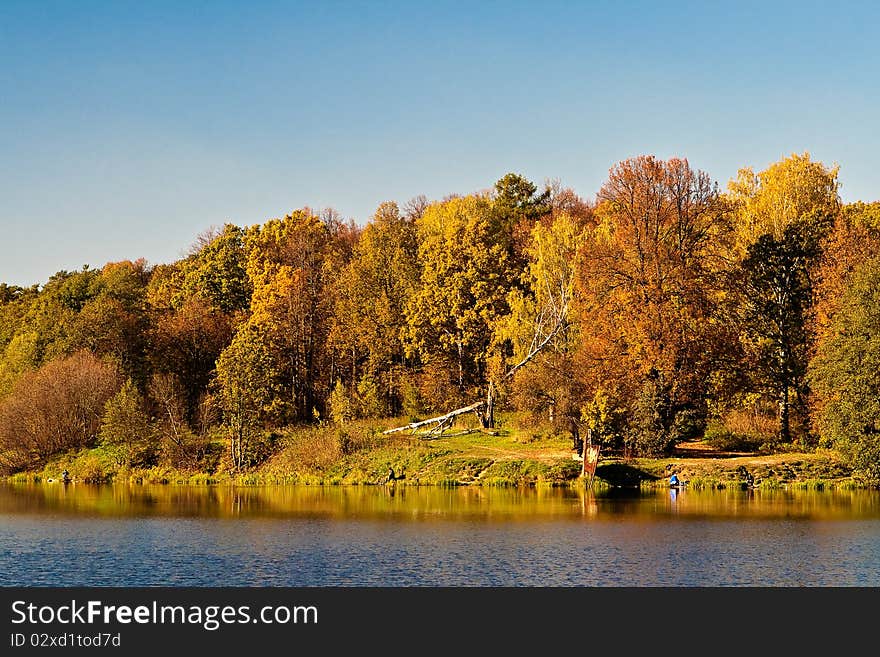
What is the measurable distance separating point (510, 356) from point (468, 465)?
13.8 m

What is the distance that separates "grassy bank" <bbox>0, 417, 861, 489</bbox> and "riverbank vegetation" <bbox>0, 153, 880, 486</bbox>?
0.51 ft

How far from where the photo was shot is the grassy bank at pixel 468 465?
52.6m

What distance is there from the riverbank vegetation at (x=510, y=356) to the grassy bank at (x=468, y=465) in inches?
6.1

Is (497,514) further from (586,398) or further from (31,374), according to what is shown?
(31,374)

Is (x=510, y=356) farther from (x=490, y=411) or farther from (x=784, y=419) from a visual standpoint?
(x=784, y=419)

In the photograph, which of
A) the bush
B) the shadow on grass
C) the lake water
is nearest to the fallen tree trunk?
the lake water

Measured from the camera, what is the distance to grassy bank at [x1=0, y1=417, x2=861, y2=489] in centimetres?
5256

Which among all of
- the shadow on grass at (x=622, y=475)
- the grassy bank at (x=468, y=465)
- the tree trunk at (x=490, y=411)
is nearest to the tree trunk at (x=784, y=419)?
the grassy bank at (x=468, y=465)

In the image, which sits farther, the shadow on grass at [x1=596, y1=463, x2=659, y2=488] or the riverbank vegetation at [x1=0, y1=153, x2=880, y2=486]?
the riverbank vegetation at [x1=0, y1=153, x2=880, y2=486]

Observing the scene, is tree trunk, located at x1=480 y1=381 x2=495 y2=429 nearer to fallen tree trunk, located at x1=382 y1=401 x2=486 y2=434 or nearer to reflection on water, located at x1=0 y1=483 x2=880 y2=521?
fallen tree trunk, located at x1=382 y1=401 x2=486 y2=434

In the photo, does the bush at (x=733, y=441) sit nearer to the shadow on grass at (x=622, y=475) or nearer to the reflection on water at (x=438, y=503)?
the shadow on grass at (x=622, y=475)

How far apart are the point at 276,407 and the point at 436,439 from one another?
966 cm

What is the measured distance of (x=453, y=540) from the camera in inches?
1325
